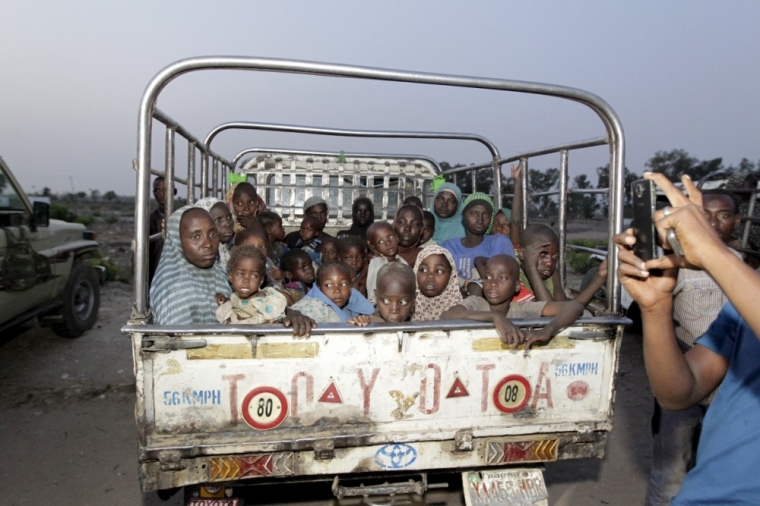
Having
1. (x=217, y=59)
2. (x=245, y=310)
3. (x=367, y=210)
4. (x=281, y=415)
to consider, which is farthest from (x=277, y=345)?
(x=367, y=210)

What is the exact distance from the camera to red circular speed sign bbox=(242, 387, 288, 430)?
213cm

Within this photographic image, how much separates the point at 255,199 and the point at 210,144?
0.73 meters

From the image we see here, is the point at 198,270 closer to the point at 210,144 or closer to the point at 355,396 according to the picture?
the point at 355,396

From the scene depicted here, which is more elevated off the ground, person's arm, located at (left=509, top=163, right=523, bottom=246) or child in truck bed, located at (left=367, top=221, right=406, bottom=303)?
person's arm, located at (left=509, top=163, right=523, bottom=246)

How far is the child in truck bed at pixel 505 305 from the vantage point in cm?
238

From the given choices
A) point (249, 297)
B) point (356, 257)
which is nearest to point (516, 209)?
point (356, 257)

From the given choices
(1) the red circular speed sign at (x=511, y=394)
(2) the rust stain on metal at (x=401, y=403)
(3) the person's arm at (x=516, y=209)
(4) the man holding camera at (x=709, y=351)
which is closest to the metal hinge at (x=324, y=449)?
(2) the rust stain on metal at (x=401, y=403)

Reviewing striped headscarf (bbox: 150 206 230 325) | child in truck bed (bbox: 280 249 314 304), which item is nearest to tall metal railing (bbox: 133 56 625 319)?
striped headscarf (bbox: 150 206 230 325)

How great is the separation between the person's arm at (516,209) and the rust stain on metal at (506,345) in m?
1.72

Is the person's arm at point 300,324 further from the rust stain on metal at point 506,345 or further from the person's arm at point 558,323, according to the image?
the person's arm at point 558,323

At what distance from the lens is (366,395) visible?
2238mm

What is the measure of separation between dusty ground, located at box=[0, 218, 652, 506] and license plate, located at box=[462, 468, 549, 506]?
2.79ft

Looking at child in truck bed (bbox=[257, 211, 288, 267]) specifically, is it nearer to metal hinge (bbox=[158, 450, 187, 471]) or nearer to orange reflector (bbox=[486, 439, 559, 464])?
metal hinge (bbox=[158, 450, 187, 471])

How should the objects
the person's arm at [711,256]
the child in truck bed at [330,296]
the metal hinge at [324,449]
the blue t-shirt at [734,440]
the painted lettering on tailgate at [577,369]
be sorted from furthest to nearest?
the child in truck bed at [330,296], the painted lettering on tailgate at [577,369], the metal hinge at [324,449], the blue t-shirt at [734,440], the person's arm at [711,256]
